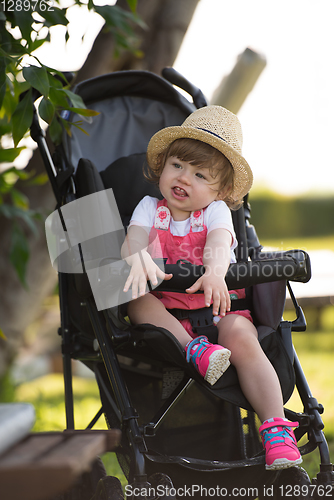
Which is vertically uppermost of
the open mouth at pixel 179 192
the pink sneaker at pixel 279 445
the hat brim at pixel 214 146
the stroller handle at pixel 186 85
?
the stroller handle at pixel 186 85

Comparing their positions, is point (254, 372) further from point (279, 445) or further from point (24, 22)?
point (24, 22)

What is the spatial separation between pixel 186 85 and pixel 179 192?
0.69 m

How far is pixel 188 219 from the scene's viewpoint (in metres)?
1.75

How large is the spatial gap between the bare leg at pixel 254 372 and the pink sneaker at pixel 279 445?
3cm

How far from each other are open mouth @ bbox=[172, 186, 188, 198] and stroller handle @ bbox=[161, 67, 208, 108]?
1.94 ft

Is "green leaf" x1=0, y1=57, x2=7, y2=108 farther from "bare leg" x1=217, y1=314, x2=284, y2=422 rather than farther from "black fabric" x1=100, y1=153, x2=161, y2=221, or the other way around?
"bare leg" x1=217, y1=314, x2=284, y2=422

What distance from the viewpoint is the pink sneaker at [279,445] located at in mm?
1229

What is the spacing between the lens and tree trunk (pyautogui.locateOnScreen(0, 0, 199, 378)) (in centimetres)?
292

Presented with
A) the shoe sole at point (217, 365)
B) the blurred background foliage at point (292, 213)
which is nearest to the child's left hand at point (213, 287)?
the shoe sole at point (217, 365)

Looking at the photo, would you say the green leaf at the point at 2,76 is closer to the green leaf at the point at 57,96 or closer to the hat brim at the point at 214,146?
the green leaf at the point at 57,96

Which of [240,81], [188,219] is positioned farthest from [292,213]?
[188,219]

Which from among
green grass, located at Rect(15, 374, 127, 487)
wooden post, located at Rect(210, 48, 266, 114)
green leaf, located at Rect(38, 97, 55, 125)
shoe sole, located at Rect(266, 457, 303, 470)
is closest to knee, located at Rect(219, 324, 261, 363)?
shoe sole, located at Rect(266, 457, 303, 470)

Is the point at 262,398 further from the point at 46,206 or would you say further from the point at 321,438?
the point at 46,206

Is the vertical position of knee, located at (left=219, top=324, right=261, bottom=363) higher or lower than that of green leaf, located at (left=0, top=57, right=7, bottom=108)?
lower
